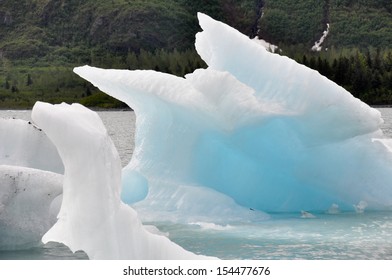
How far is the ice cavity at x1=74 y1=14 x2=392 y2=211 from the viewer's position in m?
13.8

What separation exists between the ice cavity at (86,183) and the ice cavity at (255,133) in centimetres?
583

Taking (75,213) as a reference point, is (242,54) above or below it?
above

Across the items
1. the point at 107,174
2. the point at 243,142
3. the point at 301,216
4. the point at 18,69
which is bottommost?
the point at 18,69

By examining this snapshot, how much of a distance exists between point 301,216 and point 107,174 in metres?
6.80

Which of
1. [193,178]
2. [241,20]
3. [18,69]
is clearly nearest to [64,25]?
[18,69]

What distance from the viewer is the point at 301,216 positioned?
46.3ft

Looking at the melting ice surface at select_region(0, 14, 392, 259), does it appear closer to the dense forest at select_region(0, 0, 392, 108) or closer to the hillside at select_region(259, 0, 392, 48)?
the dense forest at select_region(0, 0, 392, 108)

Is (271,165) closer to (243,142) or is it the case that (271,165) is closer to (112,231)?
(243,142)

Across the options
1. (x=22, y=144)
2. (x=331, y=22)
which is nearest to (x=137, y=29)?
(x=331, y=22)

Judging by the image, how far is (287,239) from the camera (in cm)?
1175

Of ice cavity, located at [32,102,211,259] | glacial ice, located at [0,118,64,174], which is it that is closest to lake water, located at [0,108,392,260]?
glacial ice, located at [0,118,64,174]

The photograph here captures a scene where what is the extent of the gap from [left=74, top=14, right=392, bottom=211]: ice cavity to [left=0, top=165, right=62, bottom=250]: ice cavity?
3.46 metres

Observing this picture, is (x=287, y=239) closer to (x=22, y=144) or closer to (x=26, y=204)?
(x=26, y=204)

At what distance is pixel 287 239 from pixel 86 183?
4.59m
